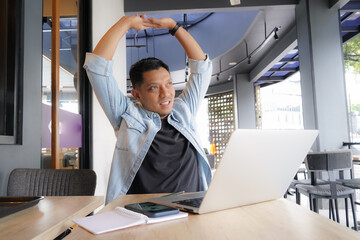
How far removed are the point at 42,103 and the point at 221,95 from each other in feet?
31.0

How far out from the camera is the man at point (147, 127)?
1.34m

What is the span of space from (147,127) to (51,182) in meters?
0.55

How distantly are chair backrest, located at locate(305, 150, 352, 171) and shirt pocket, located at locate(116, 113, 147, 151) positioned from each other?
229 cm

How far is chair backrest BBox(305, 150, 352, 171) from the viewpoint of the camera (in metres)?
3.11

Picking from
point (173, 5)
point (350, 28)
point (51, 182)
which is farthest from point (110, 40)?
point (350, 28)

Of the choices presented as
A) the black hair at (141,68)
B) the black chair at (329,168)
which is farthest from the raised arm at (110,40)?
the black chair at (329,168)

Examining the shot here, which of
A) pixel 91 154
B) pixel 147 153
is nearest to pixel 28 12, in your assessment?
pixel 147 153

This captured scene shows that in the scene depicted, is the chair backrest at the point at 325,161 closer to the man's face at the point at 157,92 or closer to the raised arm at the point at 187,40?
the raised arm at the point at 187,40

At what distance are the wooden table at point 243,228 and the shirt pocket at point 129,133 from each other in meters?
0.70

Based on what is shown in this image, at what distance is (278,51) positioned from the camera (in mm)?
6875

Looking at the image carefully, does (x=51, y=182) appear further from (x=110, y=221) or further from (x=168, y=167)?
(x=110, y=221)

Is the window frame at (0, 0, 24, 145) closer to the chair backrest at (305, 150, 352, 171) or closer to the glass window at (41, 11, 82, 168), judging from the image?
the glass window at (41, 11, 82, 168)

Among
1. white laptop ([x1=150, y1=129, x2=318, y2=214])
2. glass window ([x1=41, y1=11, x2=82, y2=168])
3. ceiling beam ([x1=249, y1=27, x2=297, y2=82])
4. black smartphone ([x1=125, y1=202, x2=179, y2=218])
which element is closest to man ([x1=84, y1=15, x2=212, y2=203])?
white laptop ([x1=150, y1=129, x2=318, y2=214])

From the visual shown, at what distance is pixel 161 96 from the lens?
1446 millimetres
